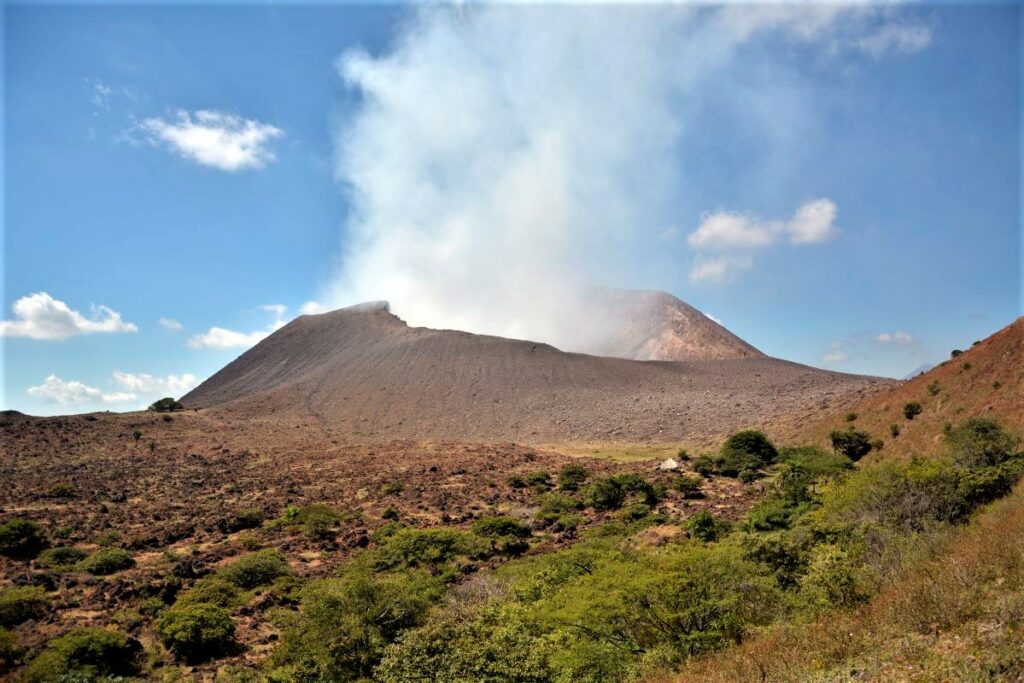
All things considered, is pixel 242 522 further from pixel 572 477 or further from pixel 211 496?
pixel 572 477

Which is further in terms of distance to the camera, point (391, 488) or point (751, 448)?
point (751, 448)

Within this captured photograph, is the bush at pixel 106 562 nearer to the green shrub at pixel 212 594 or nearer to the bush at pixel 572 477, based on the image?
the green shrub at pixel 212 594

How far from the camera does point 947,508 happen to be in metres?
16.0

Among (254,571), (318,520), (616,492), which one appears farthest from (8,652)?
(616,492)

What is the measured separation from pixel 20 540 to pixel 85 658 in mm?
14937

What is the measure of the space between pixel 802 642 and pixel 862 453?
3256cm

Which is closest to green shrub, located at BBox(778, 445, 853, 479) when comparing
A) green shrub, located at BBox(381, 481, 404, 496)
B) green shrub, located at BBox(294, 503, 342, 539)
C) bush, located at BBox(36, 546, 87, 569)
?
green shrub, located at BBox(381, 481, 404, 496)

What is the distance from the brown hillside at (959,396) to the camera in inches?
1112

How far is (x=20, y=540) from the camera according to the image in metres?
24.9

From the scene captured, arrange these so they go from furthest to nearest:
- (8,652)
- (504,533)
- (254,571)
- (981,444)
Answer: (504,533) < (254,571) < (981,444) < (8,652)

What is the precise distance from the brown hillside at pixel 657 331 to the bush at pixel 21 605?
381 ft

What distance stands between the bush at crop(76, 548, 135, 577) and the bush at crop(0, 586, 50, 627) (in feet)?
10.2

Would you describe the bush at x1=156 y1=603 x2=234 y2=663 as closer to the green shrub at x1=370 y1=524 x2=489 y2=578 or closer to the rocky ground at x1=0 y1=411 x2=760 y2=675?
the rocky ground at x1=0 y1=411 x2=760 y2=675

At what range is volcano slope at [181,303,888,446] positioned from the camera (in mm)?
66125
